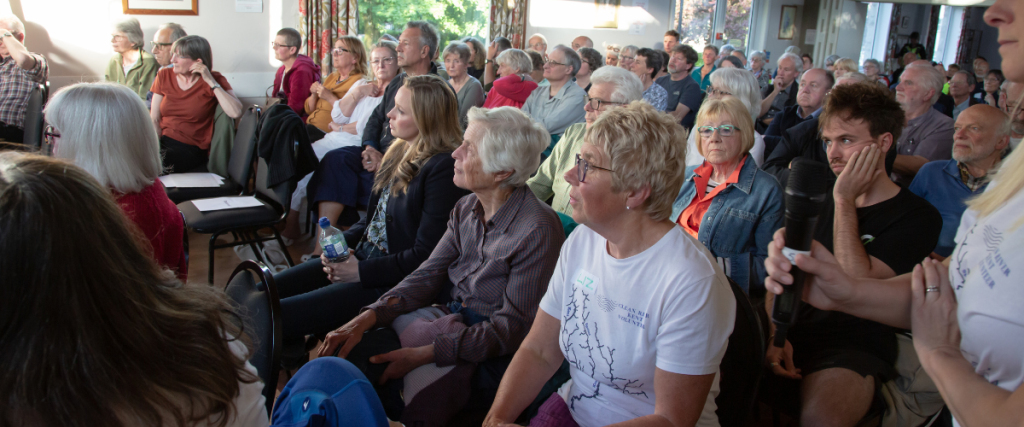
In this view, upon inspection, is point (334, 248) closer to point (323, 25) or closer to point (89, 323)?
point (89, 323)

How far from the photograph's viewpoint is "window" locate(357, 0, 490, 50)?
7391 mm

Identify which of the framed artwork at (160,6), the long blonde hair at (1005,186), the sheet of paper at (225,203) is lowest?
the sheet of paper at (225,203)

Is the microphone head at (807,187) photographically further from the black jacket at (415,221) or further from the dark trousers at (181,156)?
the dark trousers at (181,156)

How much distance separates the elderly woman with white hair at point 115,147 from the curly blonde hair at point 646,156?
4.56 feet

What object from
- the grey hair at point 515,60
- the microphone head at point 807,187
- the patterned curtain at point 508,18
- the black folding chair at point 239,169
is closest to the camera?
the microphone head at point 807,187

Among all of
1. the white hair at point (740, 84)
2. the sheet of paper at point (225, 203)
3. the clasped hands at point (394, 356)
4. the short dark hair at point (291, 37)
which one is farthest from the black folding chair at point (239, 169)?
the white hair at point (740, 84)

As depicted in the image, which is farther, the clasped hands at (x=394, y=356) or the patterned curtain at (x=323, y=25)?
the patterned curtain at (x=323, y=25)

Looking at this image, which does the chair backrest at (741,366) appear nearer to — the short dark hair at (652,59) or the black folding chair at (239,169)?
the black folding chair at (239,169)

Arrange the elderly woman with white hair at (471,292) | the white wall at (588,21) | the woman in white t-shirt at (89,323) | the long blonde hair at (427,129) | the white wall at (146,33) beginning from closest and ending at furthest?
the woman in white t-shirt at (89,323), the elderly woman with white hair at (471,292), the long blonde hair at (427,129), the white wall at (146,33), the white wall at (588,21)

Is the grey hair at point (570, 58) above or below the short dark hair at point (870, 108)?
above

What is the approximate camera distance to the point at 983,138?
251 cm

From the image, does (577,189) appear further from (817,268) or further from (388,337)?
(388,337)

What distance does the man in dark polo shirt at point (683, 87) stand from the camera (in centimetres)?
535

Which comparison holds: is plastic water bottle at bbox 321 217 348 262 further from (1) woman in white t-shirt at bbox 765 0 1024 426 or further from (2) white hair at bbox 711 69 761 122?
(2) white hair at bbox 711 69 761 122
